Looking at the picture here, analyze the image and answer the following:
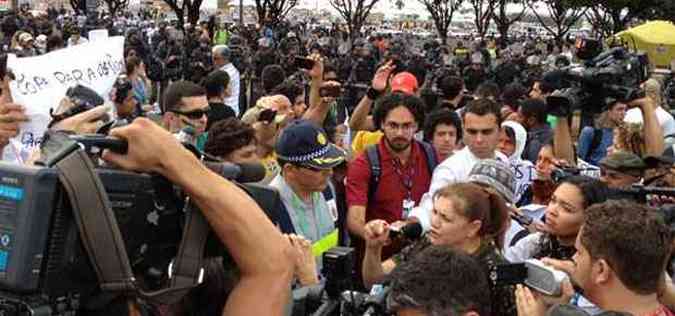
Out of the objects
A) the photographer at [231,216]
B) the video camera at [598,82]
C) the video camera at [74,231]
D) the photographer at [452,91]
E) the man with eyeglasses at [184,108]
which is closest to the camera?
the video camera at [74,231]

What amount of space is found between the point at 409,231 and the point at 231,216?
1.56 metres

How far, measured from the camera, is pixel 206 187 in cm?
209

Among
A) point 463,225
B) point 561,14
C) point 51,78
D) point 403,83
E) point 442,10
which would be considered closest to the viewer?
point 463,225

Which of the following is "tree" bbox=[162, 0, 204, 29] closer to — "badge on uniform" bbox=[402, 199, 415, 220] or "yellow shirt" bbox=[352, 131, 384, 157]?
"yellow shirt" bbox=[352, 131, 384, 157]

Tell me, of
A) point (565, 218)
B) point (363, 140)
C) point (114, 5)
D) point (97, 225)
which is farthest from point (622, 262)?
point (114, 5)

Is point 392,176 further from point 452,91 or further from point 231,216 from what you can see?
point 452,91

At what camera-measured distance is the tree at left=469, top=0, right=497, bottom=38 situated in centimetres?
4231

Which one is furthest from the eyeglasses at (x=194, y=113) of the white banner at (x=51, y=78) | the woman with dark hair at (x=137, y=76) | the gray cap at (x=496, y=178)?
the woman with dark hair at (x=137, y=76)

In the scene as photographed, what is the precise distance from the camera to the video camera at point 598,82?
5.31 m

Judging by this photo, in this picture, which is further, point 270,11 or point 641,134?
point 270,11

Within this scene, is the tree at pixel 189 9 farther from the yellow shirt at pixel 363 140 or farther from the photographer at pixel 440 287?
the photographer at pixel 440 287

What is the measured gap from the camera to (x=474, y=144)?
5258 millimetres

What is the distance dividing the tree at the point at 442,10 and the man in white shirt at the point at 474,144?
125 feet

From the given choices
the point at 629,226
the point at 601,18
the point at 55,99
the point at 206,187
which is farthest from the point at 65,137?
the point at 601,18
